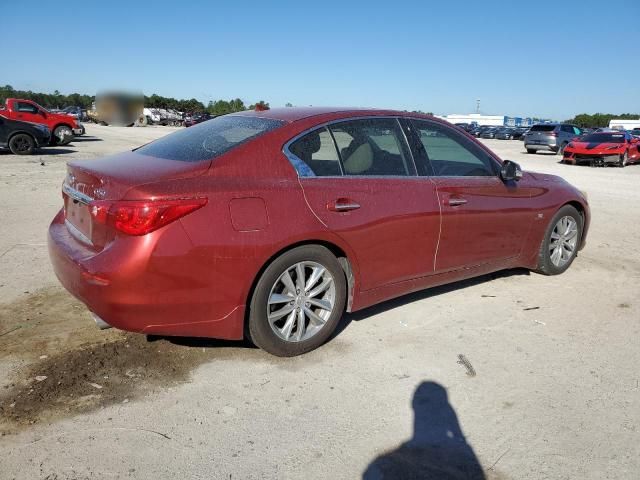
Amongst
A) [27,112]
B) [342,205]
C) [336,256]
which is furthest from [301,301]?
[27,112]

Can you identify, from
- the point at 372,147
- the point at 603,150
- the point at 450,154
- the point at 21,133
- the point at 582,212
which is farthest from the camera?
the point at 603,150

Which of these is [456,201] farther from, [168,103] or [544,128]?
[168,103]

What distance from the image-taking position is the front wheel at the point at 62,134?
834 inches

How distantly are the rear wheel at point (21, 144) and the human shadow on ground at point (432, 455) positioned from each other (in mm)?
17713

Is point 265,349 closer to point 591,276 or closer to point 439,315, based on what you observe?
point 439,315

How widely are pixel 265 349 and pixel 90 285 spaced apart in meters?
1.14

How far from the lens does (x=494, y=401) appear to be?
3.12 m

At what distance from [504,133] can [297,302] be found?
2138 inches

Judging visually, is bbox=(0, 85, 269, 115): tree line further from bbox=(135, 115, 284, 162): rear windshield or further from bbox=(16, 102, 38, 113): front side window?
bbox=(135, 115, 284, 162): rear windshield

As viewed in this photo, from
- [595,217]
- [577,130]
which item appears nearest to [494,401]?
[595,217]

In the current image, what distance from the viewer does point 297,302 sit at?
348 cm

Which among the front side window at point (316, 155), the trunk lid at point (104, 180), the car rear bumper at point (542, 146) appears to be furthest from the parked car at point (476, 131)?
the trunk lid at point (104, 180)

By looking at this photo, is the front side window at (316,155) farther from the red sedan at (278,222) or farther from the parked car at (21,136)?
the parked car at (21,136)

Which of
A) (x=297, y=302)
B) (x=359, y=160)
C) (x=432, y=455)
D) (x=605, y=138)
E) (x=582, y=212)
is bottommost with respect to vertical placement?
(x=432, y=455)
